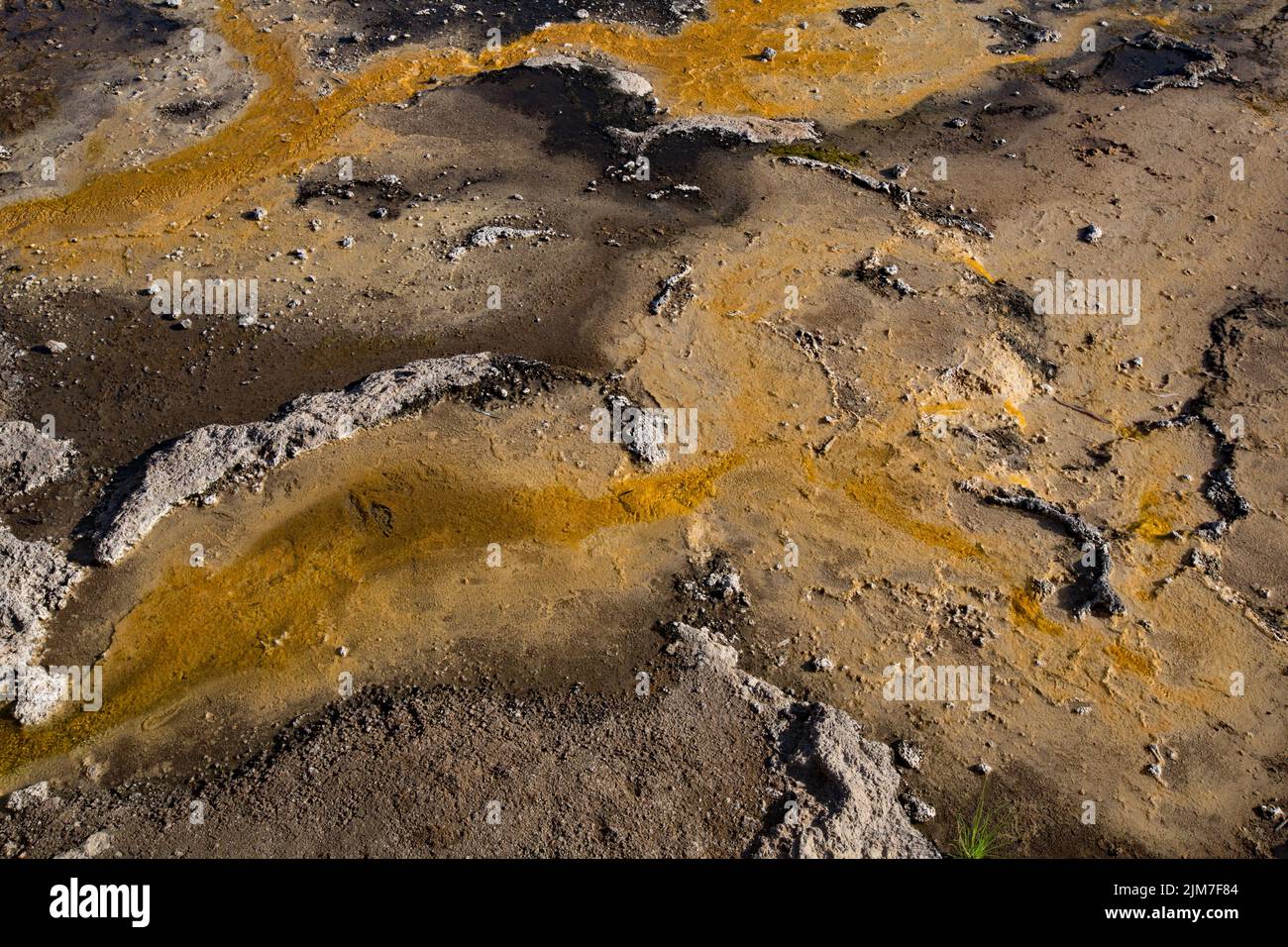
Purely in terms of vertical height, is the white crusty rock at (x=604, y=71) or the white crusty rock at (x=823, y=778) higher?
the white crusty rock at (x=604, y=71)

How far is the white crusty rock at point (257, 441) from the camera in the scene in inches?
325

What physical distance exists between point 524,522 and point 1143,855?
560cm

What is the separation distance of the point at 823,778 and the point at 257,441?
600 centimetres

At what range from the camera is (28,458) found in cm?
880

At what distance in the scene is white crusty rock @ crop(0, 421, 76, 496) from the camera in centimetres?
865

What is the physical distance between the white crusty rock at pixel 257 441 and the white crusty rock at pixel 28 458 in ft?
2.53

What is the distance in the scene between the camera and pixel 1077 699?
7.48 meters

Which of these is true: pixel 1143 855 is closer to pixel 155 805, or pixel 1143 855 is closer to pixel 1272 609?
pixel 1272 609

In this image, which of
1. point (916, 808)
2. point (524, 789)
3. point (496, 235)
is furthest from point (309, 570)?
point (916, 808)

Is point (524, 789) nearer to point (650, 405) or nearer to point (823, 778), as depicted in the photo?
point (823, 778)

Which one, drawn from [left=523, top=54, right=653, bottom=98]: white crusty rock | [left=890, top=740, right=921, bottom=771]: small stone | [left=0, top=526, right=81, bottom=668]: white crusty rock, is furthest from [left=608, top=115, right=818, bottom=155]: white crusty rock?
[left=890, top=740, right=921, bottom=771]: small stone

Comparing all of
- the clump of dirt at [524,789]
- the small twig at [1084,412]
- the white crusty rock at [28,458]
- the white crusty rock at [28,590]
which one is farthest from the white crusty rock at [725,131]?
the white crusty rock at [28,590]

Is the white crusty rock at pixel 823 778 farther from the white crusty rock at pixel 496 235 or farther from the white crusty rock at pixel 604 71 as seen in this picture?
the white crusty rock at pixel 604 71

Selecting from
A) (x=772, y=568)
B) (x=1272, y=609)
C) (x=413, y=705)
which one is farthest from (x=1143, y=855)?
(x=413, y=705)
